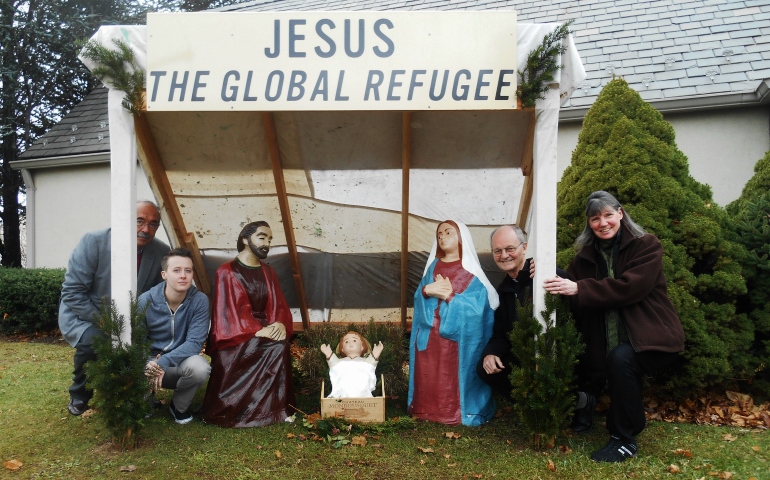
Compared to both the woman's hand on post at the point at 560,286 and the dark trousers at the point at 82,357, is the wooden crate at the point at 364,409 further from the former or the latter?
the dark trousers at the point at 82,357

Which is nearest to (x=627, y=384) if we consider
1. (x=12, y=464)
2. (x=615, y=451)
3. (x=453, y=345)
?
(x=615, y=451)

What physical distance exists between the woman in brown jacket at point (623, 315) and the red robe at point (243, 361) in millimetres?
2217

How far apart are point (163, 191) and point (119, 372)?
2028 millimetres

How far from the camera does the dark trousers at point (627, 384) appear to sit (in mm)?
3768

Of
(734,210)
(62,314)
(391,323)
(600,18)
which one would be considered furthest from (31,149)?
(734,210)

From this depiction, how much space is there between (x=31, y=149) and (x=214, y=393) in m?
8.75

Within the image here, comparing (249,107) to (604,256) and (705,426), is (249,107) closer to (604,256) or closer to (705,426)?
(604,256)

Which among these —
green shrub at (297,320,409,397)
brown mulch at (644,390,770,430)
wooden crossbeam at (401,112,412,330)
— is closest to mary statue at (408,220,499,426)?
green shrub at (297,320,409,397)

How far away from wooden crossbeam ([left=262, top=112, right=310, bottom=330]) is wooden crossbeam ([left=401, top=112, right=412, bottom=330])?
106 cm

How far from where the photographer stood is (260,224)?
4.91 m

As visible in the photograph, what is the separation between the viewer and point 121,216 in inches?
151

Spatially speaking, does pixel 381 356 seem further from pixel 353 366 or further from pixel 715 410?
pixel 715 410

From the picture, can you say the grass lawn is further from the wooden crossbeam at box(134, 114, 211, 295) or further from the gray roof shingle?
the gray roof shingle

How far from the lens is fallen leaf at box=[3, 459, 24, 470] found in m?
3.69
